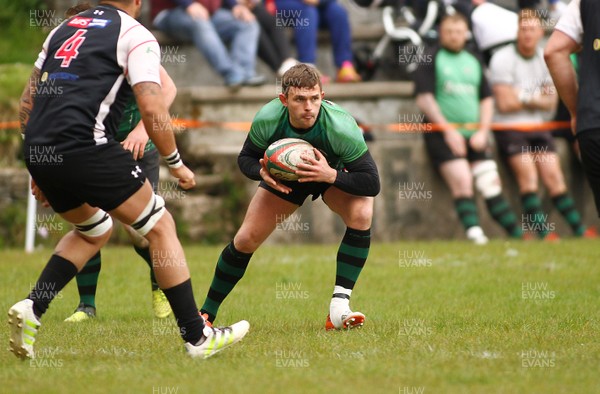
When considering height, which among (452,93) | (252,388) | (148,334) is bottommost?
(452,93)

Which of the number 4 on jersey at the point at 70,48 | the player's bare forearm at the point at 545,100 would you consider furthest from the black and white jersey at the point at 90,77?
the player's bare forearm at the point at 545,100

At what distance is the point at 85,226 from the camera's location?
251 inches

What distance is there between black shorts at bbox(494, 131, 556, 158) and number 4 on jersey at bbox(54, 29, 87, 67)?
30.5ft

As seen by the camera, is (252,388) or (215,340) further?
(215,340)

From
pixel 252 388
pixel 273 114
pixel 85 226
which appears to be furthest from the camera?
pixel 273 114

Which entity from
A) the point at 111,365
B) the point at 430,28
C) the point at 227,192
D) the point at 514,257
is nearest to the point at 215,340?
the point at 111,365

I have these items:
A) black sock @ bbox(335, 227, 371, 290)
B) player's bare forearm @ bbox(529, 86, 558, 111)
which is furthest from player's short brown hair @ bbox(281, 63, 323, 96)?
player's bare forearm @ bbox(529, 86, 558, 111)

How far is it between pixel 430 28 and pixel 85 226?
31.8ft

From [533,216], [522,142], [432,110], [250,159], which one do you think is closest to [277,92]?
[432,110]

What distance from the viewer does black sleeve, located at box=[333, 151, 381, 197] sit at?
684 cm

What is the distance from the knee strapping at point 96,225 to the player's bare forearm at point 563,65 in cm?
282

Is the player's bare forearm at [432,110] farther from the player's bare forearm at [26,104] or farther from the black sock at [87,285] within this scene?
the player's bare forearm at [26,104]

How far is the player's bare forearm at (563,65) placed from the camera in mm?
6523

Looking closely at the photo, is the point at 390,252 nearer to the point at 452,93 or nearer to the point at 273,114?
the point at 452,93
